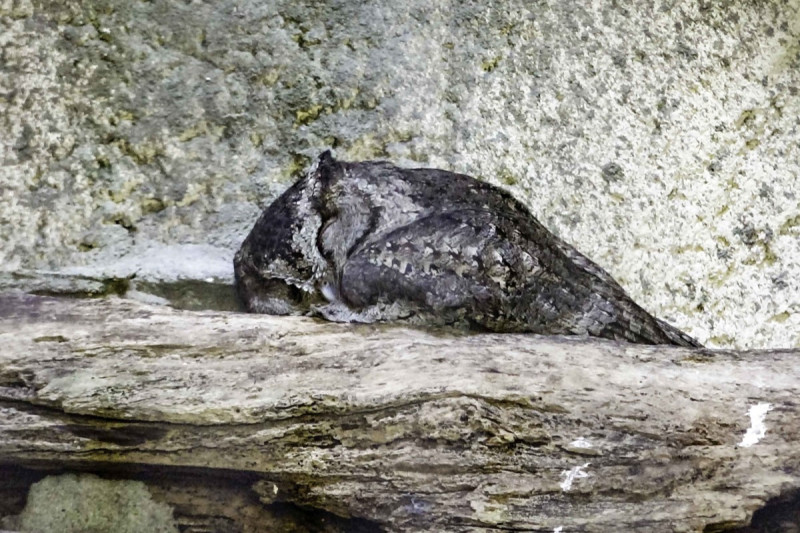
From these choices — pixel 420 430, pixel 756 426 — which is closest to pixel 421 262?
pixel 420 430

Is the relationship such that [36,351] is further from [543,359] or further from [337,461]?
[543,359]

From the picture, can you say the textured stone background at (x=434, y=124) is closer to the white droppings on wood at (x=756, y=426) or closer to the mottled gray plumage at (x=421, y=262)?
the mottled gray plumage at (x=421, y=262)

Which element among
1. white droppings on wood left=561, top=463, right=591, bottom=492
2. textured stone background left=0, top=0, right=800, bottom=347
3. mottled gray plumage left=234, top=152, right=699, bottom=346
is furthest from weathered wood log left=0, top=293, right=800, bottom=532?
textured stone background left=0, top=0, right=800, bottom=347

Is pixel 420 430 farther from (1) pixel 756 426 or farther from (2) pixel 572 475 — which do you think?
(1) pixel 756 426

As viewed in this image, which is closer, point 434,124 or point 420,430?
point 420,430

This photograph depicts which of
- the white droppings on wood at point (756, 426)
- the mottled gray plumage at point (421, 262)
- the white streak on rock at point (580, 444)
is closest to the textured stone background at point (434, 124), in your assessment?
the mottled gray plumage at point (421, 262)

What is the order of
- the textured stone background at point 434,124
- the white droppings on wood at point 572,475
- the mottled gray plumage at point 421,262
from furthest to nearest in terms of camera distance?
the textured stone background at point 434,124 < the mottled gray plumage at point 421,262 < the white droppings on wood at point 572,475
